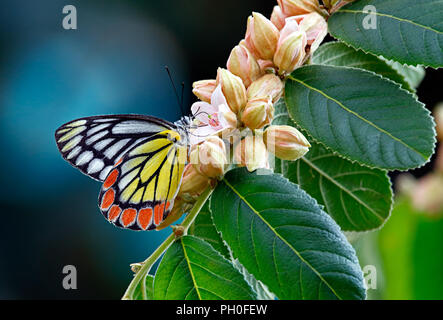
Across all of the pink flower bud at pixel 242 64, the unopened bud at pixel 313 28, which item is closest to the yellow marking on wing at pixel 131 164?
the pink flower bud at pixel 242 64

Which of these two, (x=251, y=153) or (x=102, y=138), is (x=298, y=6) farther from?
(x=102, y=138)

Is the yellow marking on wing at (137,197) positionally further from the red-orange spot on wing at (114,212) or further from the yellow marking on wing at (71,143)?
the yellow marking on wing at (71,143)

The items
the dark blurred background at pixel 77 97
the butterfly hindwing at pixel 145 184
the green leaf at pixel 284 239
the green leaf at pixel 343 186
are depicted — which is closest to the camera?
the green leaf at pixel 284 239

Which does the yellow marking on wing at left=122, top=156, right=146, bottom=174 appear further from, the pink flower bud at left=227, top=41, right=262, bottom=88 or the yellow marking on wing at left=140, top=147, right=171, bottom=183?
the pink flower bud at left=227, top=41, right=262, bottom=88

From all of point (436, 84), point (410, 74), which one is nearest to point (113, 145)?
point (410, 74)

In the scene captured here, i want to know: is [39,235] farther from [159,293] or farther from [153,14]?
[159,293]

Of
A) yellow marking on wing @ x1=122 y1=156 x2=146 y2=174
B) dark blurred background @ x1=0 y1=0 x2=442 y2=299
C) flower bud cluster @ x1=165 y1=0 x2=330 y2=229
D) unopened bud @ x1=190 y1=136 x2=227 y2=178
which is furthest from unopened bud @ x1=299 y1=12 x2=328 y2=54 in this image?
dark blurred background @ x1=0 y1=0 x2=442 y2=299

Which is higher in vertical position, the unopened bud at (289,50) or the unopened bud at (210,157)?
the unopened bud at (289,50)
